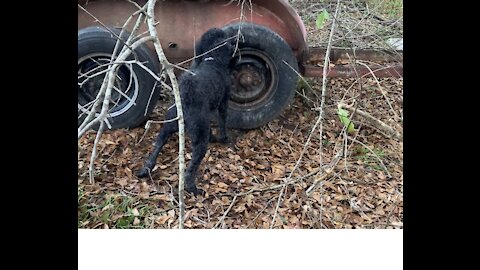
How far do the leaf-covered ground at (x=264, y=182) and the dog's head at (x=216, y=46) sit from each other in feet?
0.96

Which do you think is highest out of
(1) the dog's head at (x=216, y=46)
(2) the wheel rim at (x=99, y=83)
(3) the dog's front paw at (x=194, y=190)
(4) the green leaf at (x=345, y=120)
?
(1) the dog's head at (x=216, y=46)

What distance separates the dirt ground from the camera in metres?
A: 1.74

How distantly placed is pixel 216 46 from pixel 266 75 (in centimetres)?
26

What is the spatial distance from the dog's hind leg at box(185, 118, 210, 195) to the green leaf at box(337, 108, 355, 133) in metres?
0.51

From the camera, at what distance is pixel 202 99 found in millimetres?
1817

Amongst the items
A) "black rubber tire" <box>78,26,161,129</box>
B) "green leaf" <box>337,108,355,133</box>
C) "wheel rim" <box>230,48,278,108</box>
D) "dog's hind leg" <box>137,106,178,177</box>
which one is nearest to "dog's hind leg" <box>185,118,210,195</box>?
"dog's hind leg" <box>137,106,178,177</box>

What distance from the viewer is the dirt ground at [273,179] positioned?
174cm

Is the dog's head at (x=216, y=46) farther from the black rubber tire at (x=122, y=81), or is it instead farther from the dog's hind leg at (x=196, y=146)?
the dog's hind leg at (x=196, y=146)

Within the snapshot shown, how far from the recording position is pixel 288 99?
2018mm

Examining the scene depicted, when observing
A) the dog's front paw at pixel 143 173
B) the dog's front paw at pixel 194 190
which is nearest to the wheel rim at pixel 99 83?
the dog's front paw at pixel 143 173

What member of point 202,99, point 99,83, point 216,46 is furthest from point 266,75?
point 99,83

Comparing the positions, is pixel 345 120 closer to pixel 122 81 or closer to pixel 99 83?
pixel 122 81
